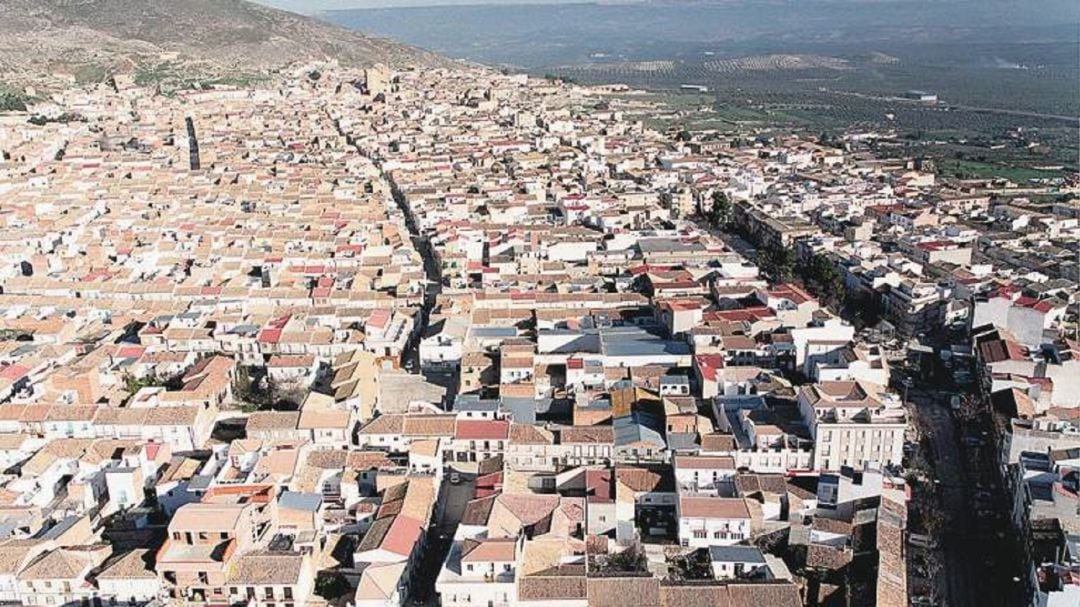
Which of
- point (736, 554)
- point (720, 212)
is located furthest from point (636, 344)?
point (720, 212)

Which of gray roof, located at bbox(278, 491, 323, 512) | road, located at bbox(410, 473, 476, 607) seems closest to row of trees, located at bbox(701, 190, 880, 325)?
road, located at bbox(410, 473, 476, 607)

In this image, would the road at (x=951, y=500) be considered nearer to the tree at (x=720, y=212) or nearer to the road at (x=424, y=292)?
the road at (x=424, y=292)

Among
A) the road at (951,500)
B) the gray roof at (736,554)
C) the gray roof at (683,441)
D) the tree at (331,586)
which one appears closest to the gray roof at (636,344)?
the gray roof at (683,441)

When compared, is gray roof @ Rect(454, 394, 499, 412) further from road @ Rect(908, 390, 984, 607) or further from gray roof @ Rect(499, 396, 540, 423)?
road @ Rect(908, 390, 984, 607)

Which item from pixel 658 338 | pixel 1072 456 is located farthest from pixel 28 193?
pixel 1072 456

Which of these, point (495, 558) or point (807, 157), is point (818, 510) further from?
point (807, 157)

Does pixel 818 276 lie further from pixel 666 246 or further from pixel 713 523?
pixel 713 523
